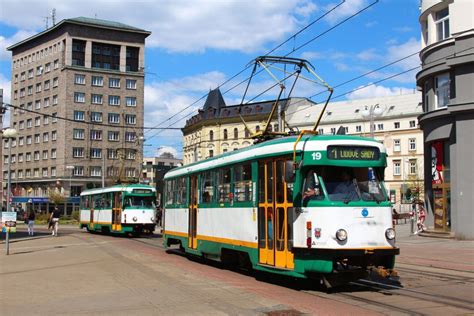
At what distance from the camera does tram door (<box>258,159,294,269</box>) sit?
37.0 feet

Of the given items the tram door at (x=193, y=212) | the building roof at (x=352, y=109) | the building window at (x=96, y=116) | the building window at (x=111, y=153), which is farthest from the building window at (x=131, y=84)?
the tram door at (x=193, y=212)

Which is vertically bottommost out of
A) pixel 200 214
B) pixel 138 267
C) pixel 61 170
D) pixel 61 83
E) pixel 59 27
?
pixel 138 267

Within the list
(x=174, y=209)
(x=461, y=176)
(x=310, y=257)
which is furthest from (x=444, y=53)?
(x=310, y=257)

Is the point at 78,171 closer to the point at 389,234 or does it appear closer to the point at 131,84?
the point at 131,84

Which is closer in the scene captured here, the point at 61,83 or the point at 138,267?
the point at 138,267

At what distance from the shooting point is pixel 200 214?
53.6ft

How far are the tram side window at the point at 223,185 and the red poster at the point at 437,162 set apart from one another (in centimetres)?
1640

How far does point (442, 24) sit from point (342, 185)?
66.3 ft

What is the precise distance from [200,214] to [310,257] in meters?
6.27

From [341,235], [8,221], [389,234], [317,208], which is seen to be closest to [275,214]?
[317,208]

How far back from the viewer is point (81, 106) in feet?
285

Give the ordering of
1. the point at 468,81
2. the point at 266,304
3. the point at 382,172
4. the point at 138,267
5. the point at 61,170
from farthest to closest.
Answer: the point at 61,170 → the point at 468,81 → the point at 138,267 → the point at 382,172 → the point at 266,304

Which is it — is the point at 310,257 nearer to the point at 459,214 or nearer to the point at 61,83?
the point at 459,214

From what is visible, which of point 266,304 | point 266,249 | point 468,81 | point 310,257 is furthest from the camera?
point 468,81
